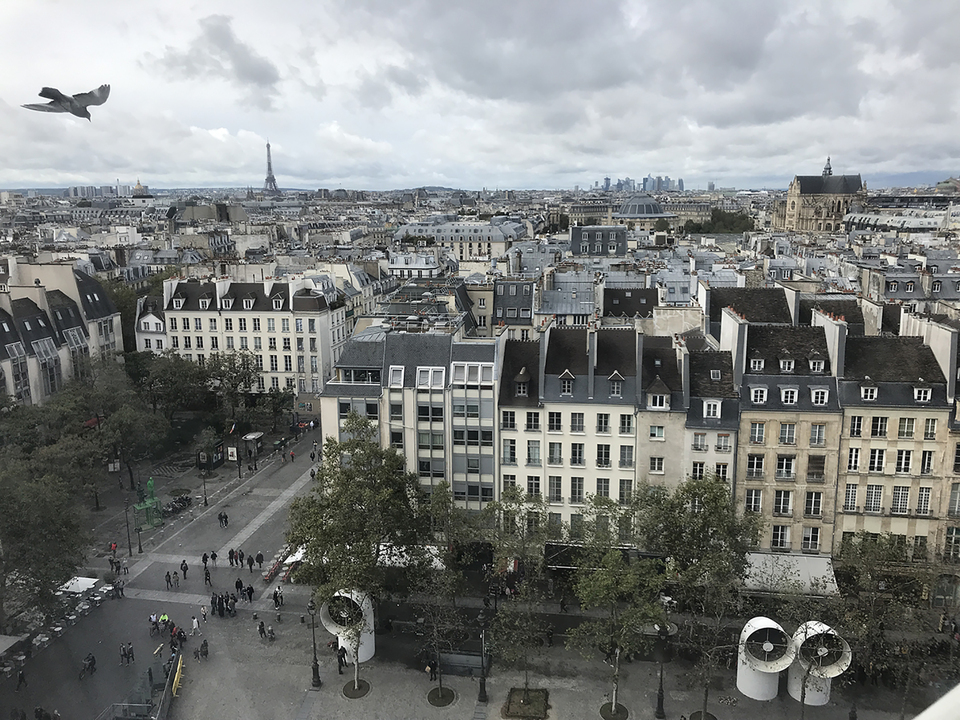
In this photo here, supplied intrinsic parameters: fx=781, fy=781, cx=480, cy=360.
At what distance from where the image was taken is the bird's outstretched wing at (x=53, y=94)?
2880cm

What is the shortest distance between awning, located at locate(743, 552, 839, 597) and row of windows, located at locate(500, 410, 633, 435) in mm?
10558

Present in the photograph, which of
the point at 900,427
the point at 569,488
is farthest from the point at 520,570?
the point at 900,427

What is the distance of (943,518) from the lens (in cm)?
4528

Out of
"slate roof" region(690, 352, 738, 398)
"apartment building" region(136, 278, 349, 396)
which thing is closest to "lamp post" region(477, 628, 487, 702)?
"slate roof" region(690, 352, 738, 398)

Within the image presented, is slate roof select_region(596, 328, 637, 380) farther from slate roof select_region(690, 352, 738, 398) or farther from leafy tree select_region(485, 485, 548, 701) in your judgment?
leafy tree select_region(485, 485, 548, 701)

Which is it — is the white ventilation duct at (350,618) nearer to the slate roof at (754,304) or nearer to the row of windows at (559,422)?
the row of windows at (559,422)

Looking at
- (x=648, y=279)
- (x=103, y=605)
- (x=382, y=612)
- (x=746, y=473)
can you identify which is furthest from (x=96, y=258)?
(x=746, y=473)

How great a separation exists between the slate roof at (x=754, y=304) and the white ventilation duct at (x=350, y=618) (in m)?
36.3

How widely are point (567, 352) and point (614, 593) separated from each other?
62.6 ft

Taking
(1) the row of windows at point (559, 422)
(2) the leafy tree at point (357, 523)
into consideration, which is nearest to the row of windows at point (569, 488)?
(1) the row of windows at point (559, 422)

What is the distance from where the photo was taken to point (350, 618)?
39750mm

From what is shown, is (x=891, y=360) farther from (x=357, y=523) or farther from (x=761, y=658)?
(x=357, y=523)

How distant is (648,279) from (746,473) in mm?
55219

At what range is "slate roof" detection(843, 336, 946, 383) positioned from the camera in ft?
150
